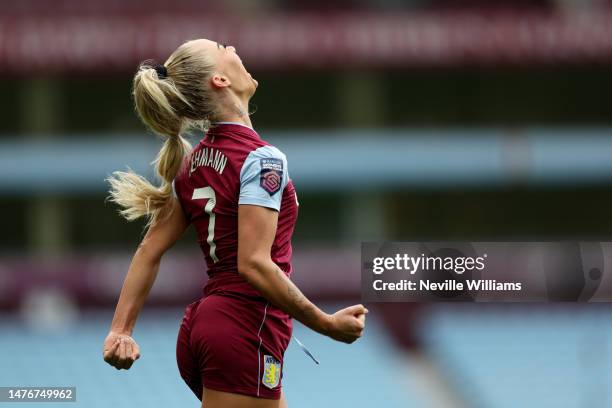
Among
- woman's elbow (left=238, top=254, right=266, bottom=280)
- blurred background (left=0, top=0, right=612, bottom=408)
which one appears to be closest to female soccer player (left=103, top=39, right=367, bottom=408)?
woman's elbow (left=238, top=254, right=266, bottom=280)

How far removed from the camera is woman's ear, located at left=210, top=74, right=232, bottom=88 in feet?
10.1

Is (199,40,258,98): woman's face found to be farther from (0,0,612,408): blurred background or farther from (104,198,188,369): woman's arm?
(0,0,612,408): blurred background

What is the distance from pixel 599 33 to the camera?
535 inches

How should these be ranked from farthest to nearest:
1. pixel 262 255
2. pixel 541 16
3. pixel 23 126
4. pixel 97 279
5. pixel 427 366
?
1. pixel 23 126
2. pixel 541 16
3. pixel 97 279
4. pixel 427 366
5. pixel 262 255

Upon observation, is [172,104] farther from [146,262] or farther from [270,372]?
[270,372]

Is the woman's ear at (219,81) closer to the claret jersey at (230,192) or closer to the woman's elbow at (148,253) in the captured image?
the claret jersey at (230,192)

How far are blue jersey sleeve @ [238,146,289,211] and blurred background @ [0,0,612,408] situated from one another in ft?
23.9

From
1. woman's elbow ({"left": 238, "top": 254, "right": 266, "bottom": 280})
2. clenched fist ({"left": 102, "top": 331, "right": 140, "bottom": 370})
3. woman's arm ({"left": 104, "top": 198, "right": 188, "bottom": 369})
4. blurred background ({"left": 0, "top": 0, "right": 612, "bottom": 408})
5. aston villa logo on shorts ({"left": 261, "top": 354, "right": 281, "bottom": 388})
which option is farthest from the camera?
blurred background ({"left": 0, "top": 0, "right": 612, "bottom": 408})

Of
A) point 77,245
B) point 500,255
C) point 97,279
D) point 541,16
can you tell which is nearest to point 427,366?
point 97,279

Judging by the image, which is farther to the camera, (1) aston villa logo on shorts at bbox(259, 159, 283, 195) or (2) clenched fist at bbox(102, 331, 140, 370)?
(2) clenched fist at bbox(102, 331, 140, 370)

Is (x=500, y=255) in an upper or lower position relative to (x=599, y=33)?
lower

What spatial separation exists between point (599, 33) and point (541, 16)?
772mm

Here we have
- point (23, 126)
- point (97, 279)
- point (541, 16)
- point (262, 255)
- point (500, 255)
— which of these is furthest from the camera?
point (23, 126)

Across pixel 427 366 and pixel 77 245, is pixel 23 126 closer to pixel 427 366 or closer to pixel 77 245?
pixel 77 245
